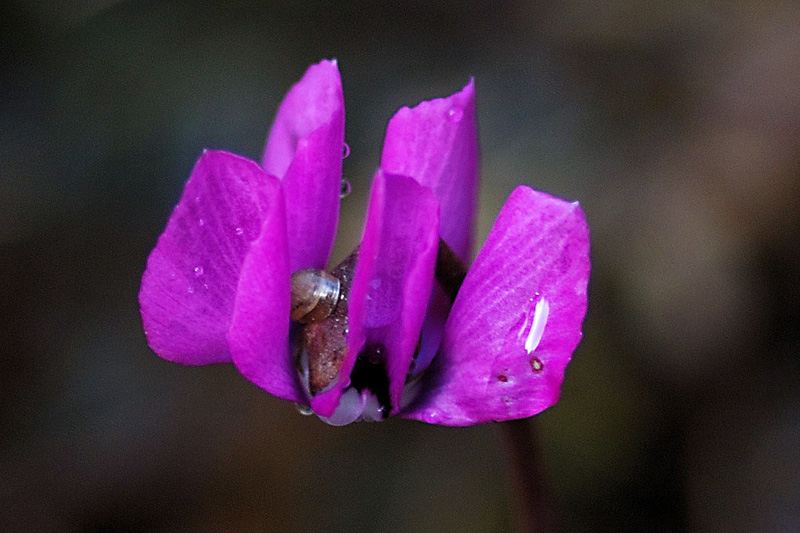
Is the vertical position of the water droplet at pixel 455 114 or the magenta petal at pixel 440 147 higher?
the water droplet at pixel 455 114

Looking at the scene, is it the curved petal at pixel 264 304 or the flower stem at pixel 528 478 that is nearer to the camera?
the curved petal at pixel 264 304

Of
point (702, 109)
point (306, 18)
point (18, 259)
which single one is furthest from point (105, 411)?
point (702, 109)

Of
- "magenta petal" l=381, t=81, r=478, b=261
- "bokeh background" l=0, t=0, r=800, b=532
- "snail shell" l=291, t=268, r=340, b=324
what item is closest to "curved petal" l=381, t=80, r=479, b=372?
"magenta petal" l=381, t=81, r=478, b=261

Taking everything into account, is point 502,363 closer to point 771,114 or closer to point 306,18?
point 771,114

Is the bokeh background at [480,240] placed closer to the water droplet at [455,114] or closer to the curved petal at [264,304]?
the water droplet at [455,114]

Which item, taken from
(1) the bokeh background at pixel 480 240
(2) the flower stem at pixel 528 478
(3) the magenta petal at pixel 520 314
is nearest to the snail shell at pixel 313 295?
(3) the magenta petal at pixel 520 314

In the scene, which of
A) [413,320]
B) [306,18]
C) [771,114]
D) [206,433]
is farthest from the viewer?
[306,18]

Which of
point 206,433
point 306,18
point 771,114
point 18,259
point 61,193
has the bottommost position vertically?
point 206,433
